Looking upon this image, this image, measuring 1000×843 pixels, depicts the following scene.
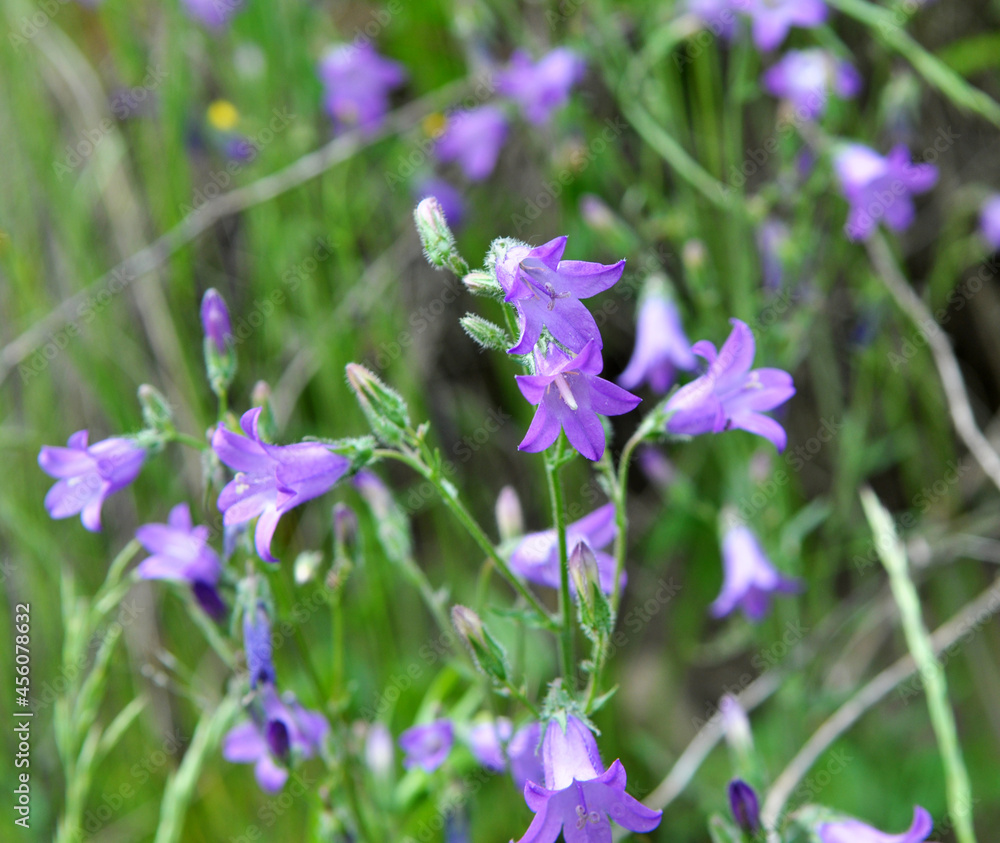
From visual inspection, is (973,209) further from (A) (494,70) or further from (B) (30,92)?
(B) (30,92)

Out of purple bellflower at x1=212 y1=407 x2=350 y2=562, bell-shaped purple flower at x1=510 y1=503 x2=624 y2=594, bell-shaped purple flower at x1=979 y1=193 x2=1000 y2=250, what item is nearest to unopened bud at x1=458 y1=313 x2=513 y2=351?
purple bellflower at x1=212 y1=407 x2=350 y2=562

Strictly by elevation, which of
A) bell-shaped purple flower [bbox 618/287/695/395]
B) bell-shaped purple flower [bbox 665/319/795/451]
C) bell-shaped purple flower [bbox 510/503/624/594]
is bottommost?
bell-shaped purple flower [bbox 618/287/695/395]

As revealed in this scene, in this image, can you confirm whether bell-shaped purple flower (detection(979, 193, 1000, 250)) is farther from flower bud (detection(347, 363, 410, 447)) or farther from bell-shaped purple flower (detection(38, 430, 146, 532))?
bell-shaped purple flower (detection(38, 430, 146, 532))

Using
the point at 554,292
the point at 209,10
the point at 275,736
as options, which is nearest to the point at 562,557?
the point at 554,292

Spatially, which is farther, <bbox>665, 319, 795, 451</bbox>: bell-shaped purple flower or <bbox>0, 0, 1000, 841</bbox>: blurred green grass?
<bbox>0, 0, 1000, 841</bbox>: blurred green grass

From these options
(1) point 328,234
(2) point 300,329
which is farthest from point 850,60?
(2) point 300,329

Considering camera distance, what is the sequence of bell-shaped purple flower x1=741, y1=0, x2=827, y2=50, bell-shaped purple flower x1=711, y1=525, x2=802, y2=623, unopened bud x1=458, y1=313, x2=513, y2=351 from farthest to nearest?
1. bell-shaped purple flower x1=741, y1=0, x2=827, y2=50
2. bell-shaped purple flower x1=711, y1=525, x2=802, y2=623
3. unopened bud x1=458, y1=313, x2=513, y2=351

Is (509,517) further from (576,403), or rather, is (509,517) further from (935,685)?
(935,685)

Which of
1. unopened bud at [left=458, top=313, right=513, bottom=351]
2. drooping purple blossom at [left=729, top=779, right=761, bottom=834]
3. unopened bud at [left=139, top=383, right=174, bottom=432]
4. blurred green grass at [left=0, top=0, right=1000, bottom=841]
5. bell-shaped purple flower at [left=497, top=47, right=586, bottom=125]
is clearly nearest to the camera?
unopened bud at [left=458, top=313, right=513, bottom=351]
